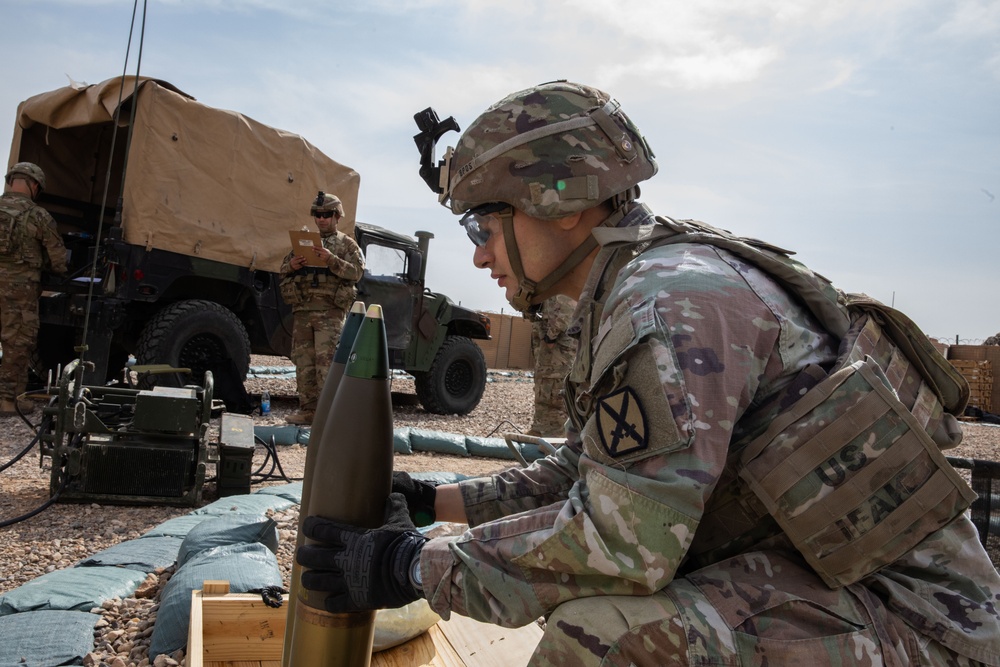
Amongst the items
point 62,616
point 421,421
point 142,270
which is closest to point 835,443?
point 62,616

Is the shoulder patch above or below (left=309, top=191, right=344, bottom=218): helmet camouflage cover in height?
below

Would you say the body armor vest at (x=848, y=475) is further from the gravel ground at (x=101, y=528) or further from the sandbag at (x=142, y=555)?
the sandbag at (x=142, y=555)

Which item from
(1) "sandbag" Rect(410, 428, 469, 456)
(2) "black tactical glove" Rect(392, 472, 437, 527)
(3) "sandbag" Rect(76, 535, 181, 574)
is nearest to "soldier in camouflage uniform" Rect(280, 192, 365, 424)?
(1) "sandbag" Rect(410, 428, 469, 456)

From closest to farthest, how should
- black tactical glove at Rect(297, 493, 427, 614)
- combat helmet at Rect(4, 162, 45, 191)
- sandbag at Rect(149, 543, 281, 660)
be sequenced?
black tactical glove at Rect(297, 493, 427, 614) < sandbag at Rect(149, 543, 281, 660) < combat helmet at Rect(4, 162, 45, 191)

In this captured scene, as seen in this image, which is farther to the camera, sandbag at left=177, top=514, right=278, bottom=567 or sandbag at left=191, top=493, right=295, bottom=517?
sandbag at left=191, top=493, right=295, bottom=517

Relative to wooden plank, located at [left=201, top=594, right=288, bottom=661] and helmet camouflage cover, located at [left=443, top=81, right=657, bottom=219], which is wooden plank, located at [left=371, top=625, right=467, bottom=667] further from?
helmet camouflage cover, located at [left=443, top=81, right=657, bottom=219]

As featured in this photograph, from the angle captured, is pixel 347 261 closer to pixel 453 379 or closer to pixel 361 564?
pixel 453 379

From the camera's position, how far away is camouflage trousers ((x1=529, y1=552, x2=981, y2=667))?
1.56m

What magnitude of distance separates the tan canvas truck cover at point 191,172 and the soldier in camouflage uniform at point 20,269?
76cm

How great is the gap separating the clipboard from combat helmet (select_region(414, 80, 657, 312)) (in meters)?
5.41

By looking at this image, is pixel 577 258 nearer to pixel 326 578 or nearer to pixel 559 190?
pixel 559 190

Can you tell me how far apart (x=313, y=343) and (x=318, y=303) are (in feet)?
1.46

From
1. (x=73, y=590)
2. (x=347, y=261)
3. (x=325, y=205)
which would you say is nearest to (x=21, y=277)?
(x=325, y=205)

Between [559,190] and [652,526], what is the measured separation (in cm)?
98
